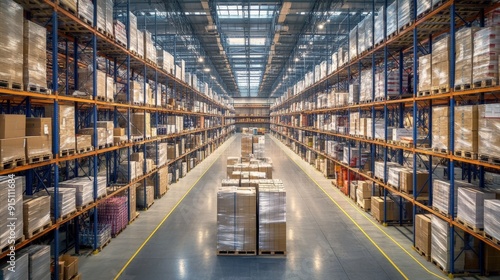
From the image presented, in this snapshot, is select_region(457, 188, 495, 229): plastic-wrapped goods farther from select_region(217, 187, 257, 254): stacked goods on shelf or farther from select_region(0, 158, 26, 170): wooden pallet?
select_region(0, 158, 26, 170): wooden pallet

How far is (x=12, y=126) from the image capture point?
449cm

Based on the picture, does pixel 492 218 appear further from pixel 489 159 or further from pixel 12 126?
pixel 12 126

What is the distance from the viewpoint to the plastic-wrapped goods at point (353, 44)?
10938 mm

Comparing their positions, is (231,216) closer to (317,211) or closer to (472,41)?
(317,211)

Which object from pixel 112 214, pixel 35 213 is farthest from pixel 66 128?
pixel 112 214

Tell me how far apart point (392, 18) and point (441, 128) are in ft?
11.6

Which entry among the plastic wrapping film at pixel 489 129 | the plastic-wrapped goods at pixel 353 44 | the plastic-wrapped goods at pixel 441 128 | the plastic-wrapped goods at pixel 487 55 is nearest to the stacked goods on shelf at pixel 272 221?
the plastic-wrapped goods at pixel 441 128

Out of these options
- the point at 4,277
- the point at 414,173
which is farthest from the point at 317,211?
the point at 4,277

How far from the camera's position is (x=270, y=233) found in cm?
680

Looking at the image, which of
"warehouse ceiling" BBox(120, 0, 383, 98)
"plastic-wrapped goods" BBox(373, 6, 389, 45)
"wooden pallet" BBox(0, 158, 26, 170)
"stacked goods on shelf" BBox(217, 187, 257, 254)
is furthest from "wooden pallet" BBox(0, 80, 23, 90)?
"plastic-wrapped goods" BBox(373, 6, 389, 45)

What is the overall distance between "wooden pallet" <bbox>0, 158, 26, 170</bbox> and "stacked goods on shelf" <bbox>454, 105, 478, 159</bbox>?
6.85m

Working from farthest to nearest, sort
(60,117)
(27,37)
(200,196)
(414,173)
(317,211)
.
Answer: (200,196) < (317,211) < (414,173) < (60,117) < (27,37)

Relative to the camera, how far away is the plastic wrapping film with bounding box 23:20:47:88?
478 cm

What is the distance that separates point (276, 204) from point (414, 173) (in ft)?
10.3
